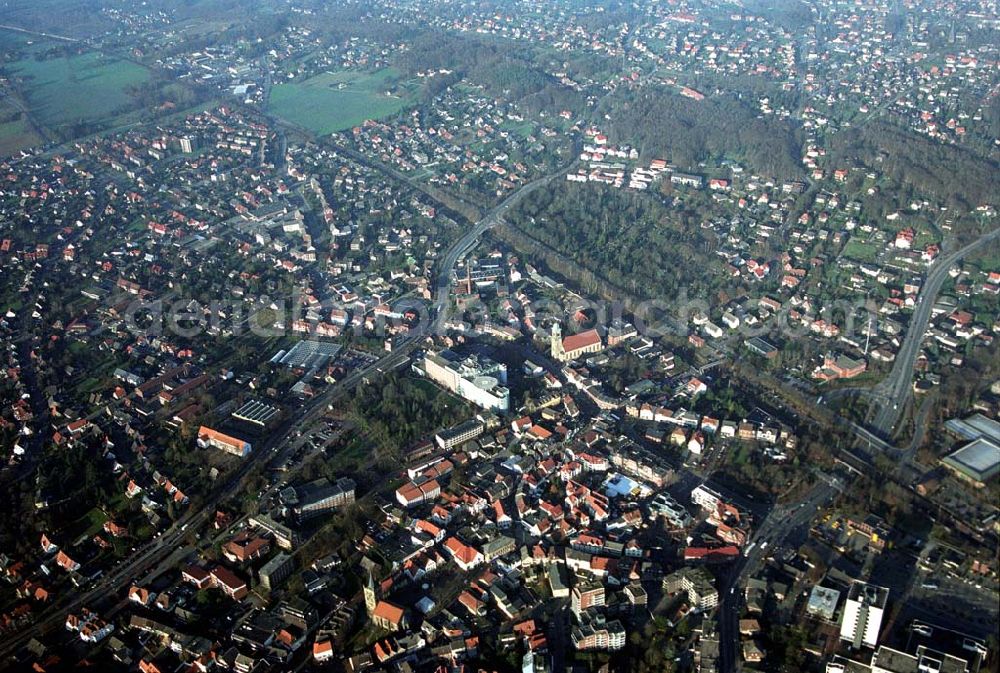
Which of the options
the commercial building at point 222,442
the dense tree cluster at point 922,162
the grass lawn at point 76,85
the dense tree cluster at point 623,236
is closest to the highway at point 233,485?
the commercial building at point 222,442

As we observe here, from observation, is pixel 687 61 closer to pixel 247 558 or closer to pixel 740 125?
pixel 740 125

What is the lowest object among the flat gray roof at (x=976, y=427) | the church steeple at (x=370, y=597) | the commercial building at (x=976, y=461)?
the church steeple at (x=370, y=597)

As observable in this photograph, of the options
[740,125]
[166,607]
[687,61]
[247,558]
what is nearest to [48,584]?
[166,607]

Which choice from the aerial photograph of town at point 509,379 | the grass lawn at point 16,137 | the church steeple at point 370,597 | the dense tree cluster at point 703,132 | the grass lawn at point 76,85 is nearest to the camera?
the aerial photograph of town at point 509,379

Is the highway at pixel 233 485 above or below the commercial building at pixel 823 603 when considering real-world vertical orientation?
below

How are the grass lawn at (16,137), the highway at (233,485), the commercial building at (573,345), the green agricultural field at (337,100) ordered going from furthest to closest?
the green agricultural field at (337,100), the grass lawn at (16,137), the commercial building at (573,345), the highway at (233,485)

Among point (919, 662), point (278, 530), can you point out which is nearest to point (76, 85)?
point (278, 530)

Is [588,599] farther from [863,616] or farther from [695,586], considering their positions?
[863,616]

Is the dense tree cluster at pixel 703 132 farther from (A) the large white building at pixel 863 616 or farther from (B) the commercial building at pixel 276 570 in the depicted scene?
(B) the commercial building at pixel 276 570

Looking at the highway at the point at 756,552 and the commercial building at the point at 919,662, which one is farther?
the highway at the point at 756,552
